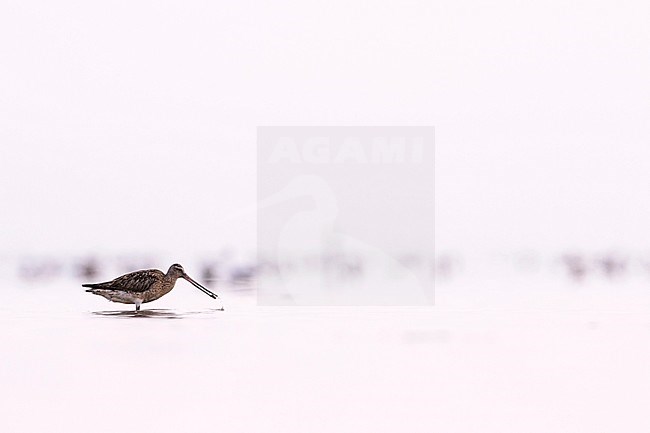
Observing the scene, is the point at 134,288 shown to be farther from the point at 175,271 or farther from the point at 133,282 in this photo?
the point at 175,271

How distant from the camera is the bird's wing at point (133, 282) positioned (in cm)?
1402

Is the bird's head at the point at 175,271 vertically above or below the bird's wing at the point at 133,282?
above

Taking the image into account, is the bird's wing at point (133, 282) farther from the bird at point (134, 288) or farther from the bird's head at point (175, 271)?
the bird's head at point (175, 271)

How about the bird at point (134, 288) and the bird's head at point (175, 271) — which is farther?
the bird's head at point (175, 271)

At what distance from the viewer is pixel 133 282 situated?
554 inches

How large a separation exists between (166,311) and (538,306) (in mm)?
6804

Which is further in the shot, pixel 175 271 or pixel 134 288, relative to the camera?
pixel 175 271

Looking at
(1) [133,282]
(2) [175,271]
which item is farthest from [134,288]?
(2) [175,271]

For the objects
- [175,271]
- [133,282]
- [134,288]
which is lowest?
[134,288]

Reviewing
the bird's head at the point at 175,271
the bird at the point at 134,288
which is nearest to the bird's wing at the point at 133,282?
the bird at the point at 134,288

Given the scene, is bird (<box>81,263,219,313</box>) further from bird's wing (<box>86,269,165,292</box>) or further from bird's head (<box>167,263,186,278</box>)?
bird's head (<box>167,263,186,278</box>)

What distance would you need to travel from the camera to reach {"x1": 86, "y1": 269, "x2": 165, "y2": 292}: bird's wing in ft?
46.0

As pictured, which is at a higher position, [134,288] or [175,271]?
[175,271]

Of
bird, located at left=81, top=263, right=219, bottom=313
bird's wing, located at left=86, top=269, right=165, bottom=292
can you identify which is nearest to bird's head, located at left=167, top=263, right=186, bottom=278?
bird, located at left=81, top=263, right=219, bottom=313
